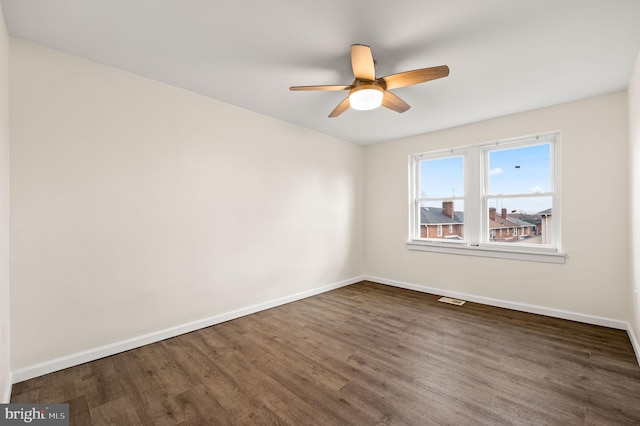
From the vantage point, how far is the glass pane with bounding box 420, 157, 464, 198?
432cm

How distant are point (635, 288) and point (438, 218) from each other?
2.30 m

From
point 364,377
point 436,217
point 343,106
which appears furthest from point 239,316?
point 436,217

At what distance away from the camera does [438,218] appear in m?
4.58

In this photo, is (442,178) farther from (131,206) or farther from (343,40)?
(131,206)

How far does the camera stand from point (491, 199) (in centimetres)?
400

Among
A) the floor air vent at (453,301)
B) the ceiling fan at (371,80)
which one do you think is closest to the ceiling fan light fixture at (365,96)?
the ceiling fan at (371,80)

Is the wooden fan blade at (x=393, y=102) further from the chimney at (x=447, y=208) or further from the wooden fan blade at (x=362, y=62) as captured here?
the chimney at (x=447, y=208)

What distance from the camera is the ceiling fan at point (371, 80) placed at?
6.54 feet

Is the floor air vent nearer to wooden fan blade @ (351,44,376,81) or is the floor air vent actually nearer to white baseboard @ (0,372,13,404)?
wooden fan blade @ (351,44,376,81)

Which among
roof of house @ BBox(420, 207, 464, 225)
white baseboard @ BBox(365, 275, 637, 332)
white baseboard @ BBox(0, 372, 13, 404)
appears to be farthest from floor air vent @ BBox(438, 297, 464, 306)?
white baseboard @ BBox(0, 372, 13, 404)

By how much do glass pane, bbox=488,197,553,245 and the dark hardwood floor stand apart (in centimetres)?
106

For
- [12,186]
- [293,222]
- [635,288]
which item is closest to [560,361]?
Answer: [635,288]

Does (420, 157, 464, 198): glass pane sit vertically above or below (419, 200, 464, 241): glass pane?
above

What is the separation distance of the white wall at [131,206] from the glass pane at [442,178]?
86.8 inches
